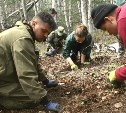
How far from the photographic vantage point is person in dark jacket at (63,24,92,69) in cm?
762

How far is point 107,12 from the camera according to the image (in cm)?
367

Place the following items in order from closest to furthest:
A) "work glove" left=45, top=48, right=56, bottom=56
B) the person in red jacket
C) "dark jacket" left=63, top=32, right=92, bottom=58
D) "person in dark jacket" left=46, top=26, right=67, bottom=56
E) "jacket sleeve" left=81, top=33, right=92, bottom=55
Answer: the person in red jacket → "dark jacket" left=63, top=32, right=92, bottom=58 → "jacket sleeve" left=81, top=33, right=92, bottom=55 → "work glove" left=45, top=48, right=56, bottom=56 → "person in dark jacket" left=46, top=26, right=67, bottom=56

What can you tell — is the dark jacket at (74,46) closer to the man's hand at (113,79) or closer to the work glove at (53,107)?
the man's hand at (113,79)

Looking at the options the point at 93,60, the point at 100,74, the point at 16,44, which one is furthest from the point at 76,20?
the point at 16,44

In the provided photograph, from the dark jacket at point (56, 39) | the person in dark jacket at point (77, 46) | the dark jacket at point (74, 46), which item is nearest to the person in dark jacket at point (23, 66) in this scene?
the person in dark jacket at point (77, 46)

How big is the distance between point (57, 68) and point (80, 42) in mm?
1080

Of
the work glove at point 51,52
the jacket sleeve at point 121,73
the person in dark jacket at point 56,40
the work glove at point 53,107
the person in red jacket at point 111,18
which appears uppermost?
the person in red jacket at point 111,18

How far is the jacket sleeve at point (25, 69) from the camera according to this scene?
4340 millimetres

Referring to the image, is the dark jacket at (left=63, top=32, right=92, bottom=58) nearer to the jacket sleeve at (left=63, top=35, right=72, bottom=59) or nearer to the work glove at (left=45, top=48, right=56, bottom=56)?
the jacket sleeve at (left=63, top=35, right=72, bottom=59)

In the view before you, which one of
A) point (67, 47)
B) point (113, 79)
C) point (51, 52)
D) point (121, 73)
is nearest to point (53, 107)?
point (113, 79)

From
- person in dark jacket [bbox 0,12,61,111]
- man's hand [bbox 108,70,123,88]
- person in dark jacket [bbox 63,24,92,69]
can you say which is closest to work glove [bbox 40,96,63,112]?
person in dark jacket [bbox 0,12,61,111]

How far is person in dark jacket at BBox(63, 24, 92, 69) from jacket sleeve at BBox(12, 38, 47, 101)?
3.21 m

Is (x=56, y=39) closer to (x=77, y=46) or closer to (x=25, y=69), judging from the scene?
(x=77, y=46)

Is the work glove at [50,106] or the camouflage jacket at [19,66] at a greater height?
the camouflage jacket at [19,66]
